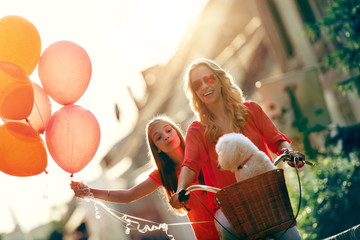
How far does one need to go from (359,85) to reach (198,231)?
4.42 meters

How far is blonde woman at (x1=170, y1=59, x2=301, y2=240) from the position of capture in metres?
3.00

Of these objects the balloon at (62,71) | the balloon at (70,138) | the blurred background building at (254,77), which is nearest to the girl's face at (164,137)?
the balloon at (70,138)

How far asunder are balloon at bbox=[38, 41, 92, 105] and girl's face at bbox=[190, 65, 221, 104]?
4.15 feet

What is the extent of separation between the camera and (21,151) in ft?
12.1

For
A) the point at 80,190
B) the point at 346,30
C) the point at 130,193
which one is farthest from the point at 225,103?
the point at 346,30

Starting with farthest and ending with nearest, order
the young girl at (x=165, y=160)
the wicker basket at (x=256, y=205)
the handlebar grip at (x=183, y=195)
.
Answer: the young girl at (x=165, y=160) → the handlebar grip at (x=183, y=195) → the wicker basket at (x=256, y=205)

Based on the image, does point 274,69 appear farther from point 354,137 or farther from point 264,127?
point 264,127

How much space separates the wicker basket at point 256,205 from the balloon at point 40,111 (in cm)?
207

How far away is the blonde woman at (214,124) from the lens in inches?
118

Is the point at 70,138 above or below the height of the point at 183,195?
above

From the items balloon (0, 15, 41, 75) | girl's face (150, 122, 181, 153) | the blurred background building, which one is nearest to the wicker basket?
girl's face (150, 122, 181, 153)

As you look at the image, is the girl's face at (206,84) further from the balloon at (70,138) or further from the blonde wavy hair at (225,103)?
the balloon at (70,138)

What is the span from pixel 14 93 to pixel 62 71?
47 cm

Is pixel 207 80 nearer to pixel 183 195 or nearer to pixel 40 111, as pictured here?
pixel 183 195
